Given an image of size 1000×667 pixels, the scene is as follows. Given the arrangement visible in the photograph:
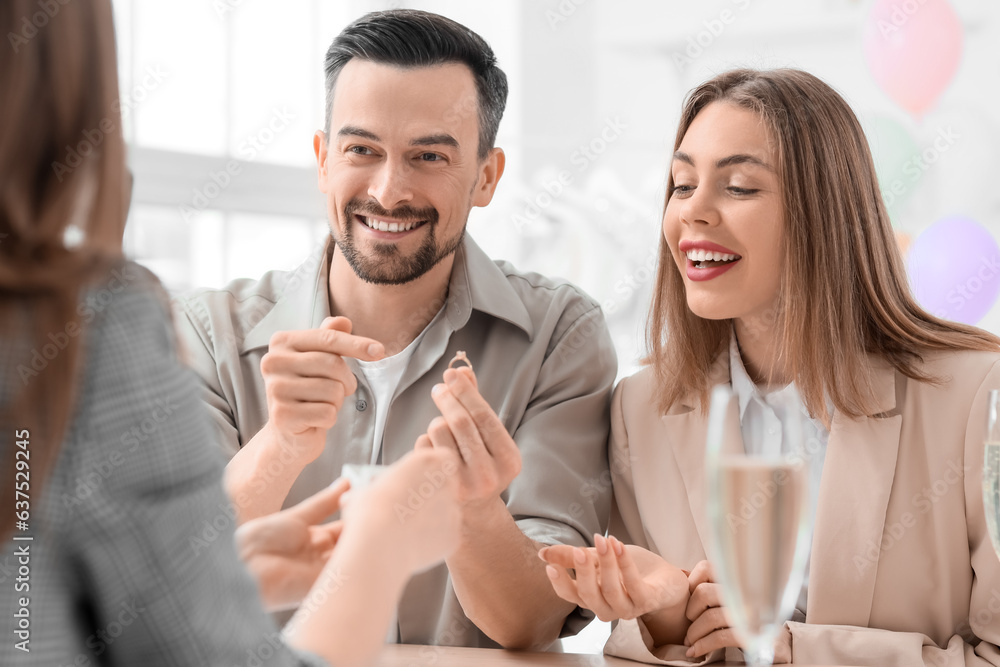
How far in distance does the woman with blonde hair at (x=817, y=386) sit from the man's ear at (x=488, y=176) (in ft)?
1.49

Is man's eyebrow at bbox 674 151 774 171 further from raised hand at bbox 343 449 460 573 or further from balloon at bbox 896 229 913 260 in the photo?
balloon at bbox 896 229 913 260

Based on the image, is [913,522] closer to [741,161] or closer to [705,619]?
[705,619]

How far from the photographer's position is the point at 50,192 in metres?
0.54

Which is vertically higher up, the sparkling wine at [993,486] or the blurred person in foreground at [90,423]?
the blurred person in foreground at [90,423]

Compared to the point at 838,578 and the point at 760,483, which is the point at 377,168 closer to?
the point at 838,578

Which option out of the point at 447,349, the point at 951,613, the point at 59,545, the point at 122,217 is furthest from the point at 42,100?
the point at 951,613

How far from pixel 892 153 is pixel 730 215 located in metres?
1.65

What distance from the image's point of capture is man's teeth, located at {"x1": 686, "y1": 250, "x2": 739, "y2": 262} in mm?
1461

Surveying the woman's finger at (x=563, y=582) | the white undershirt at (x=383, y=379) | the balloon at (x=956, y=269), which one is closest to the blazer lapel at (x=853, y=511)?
the woman's finger at (x=563, y=582)

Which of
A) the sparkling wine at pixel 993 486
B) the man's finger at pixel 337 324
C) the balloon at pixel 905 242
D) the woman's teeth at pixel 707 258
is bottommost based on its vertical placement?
the sparkling wine at pixel 993 486

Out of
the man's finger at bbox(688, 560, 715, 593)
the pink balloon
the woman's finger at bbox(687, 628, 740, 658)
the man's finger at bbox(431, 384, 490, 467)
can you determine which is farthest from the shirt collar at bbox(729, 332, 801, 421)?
the pink balloon

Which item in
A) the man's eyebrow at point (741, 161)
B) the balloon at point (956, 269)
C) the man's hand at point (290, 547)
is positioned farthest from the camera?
the balloon at point (956, 269)

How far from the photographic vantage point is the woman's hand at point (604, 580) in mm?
1104

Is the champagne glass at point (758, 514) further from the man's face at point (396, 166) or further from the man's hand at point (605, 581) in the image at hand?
the man's face at point (396, 166)
